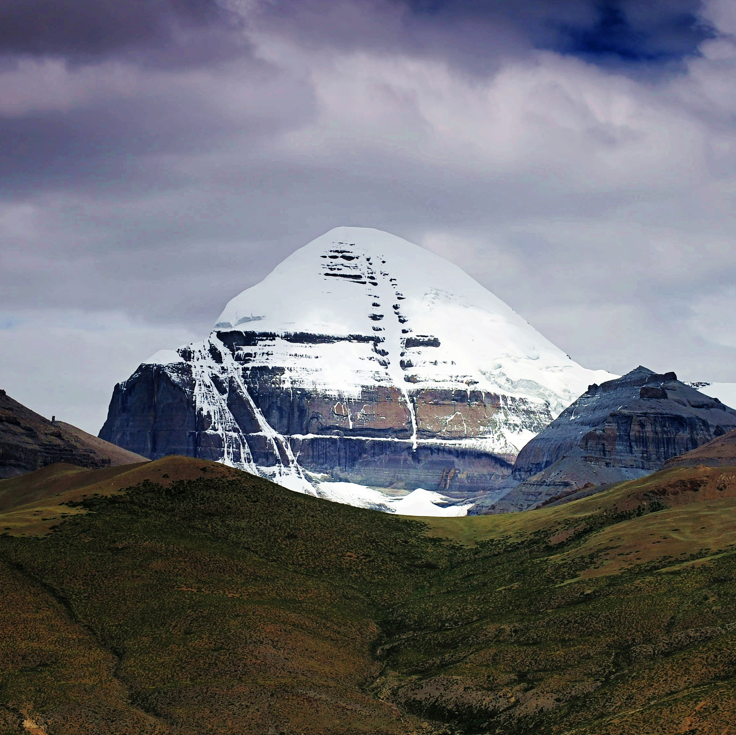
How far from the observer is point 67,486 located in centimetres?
18038

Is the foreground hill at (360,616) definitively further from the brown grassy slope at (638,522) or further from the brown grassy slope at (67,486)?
the brown grassy slope at (67,486)

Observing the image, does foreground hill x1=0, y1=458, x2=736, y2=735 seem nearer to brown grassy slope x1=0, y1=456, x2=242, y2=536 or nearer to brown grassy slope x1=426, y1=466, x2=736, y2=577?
brown grassy slope x1=426, y1=466, x2=736, y2=577

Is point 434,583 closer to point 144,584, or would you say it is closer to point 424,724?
point 144,584

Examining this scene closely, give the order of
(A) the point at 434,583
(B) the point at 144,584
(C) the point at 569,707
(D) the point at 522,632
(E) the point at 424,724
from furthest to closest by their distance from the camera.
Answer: (A) the point at 434,583
(B) the point at 144,584
(D) the point at 522,632
(E) the point at 424,724
(C) the point at 569,707

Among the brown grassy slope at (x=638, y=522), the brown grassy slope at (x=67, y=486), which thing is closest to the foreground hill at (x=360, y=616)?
the brown grassy slope at (x=638, y=522)

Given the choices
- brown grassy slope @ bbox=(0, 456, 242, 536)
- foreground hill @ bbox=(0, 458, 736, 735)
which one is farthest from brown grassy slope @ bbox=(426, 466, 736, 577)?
brown grassy slope @ bbox=(0, 456, 242, 536)

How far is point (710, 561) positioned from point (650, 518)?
26.0 metres

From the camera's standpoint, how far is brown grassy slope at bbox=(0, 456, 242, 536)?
14425 cm

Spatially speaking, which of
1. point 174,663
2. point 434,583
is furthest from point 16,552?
point 434,583

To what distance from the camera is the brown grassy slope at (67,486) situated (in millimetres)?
144250

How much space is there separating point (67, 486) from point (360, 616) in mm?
65113

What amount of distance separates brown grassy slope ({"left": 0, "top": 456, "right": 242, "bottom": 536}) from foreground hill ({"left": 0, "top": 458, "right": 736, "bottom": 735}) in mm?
1029

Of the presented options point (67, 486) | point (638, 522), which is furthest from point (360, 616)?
point (67, 486)

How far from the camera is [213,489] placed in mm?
166000
